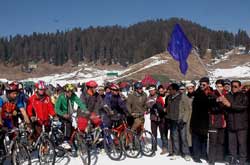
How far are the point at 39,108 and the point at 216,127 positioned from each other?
423 cm

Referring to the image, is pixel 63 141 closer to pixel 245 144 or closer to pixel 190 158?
pixel 190 158

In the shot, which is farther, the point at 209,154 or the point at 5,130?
the point at 209,154

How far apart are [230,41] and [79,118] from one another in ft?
462

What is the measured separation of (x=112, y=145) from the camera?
339 inches

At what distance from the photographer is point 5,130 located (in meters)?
7.48

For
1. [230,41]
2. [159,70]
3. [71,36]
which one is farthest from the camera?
[71,36]

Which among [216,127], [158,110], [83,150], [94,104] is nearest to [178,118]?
[158,110]

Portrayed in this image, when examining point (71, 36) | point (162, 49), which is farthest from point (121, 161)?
point (71, 36)

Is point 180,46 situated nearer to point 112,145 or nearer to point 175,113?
point 175,113

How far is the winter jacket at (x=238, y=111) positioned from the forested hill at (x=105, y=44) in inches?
4493

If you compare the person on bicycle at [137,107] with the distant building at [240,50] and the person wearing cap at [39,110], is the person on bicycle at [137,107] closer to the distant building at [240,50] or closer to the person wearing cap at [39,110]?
the person wearing cap at [39,110]

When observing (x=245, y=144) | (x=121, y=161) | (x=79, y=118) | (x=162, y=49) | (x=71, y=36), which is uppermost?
(x=71, y=36)

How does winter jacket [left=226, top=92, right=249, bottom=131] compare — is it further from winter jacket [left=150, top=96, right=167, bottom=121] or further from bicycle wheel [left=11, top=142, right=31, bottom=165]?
bicycle wheel [left=11, top=142, right=31, bottom=165]

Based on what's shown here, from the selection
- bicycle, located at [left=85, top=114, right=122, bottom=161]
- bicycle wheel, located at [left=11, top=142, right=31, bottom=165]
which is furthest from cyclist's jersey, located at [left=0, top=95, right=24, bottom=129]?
bicycle, located at [left=85, top=114, right=122, bottom=161]
